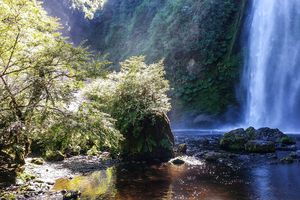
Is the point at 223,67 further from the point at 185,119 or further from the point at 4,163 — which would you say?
the point at 4,163

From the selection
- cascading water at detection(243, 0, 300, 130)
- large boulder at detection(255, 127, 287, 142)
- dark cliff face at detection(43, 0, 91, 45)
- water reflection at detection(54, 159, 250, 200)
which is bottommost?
water reflection at detection(54, 159, 250, 200)

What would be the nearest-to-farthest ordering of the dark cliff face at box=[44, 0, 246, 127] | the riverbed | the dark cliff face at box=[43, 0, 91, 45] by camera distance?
the riverbed
the dark cliff face at box=[44, 0, 246, 127]
the dark cliff face at box=[43, 0, 91, 45]

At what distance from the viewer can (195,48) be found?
3638 cm

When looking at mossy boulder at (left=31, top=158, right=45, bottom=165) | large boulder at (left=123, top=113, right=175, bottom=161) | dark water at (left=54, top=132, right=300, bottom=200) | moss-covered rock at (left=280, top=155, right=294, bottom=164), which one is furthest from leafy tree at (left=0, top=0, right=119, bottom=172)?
moss-covered rock at (left=280, top=155, right=294, bottom=164)

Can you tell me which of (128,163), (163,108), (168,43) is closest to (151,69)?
(163,108)

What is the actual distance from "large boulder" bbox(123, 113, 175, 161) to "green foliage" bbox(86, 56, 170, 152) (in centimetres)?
5

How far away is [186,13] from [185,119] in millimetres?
11723

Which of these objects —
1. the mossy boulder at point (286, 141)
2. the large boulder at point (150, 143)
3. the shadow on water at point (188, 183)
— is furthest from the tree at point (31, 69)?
the mossy boulder at point (286, 141)

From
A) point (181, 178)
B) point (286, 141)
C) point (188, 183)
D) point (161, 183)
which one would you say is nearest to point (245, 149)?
point (286, 141)

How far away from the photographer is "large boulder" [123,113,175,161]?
17.9 m

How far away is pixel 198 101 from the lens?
3441 cm

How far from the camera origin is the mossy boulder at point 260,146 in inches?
738

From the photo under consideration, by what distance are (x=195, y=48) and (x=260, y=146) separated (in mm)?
18906

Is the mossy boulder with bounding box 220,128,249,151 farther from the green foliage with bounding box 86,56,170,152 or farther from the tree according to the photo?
the tree
